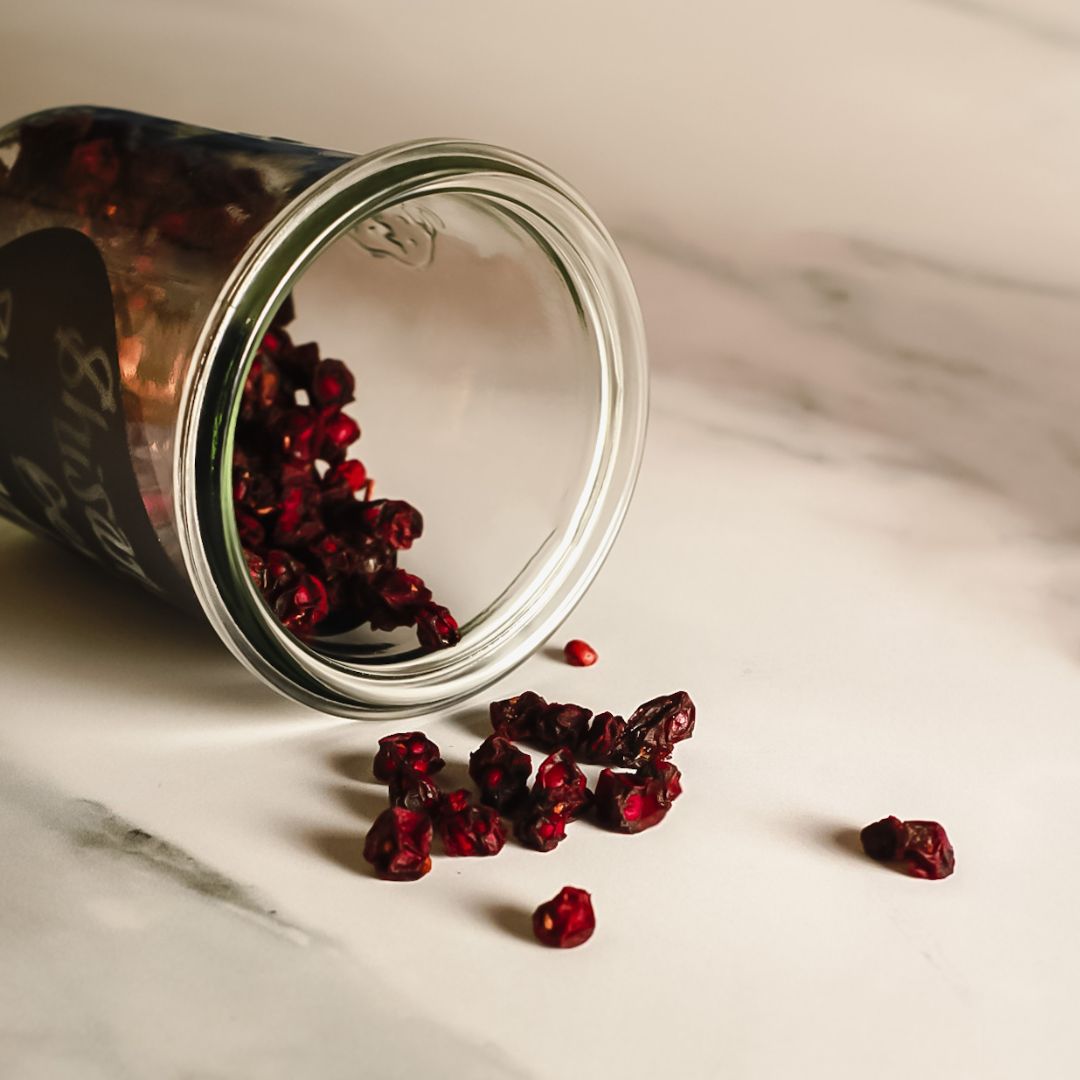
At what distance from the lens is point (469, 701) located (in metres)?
1.02

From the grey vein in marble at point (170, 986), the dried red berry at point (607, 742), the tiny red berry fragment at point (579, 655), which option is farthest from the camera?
the tiny red berry fragment at point (579, 655)

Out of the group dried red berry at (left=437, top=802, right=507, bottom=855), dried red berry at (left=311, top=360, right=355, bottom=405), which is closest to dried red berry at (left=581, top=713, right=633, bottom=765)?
dried red berry at (left=437, top=802, right=507, bottom=855)

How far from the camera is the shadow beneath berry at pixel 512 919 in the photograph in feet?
2.64

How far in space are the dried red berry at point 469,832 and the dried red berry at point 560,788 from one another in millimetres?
32

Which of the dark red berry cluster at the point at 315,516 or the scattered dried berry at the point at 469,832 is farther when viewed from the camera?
the dark red berry cluster at the point at 315,516

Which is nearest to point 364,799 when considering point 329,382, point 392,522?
point 392,522

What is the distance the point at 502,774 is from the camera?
90cm

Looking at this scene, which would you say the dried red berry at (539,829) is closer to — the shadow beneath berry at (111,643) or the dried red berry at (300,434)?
the shadow beneath berry at (111,643)

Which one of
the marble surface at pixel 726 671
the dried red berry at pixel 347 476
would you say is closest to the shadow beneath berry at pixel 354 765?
→ the marble surface at pixel 726 671

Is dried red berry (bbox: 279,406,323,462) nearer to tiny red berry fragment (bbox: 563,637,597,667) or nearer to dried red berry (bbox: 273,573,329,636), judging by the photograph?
dried red berry (bbox: 273,573,329,636)

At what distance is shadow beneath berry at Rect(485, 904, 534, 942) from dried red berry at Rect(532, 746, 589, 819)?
0.23 feet

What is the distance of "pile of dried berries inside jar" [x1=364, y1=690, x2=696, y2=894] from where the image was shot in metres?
0.84

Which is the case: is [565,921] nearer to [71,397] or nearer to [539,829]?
[539,829]

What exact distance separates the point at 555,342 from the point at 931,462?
0.55 metres
